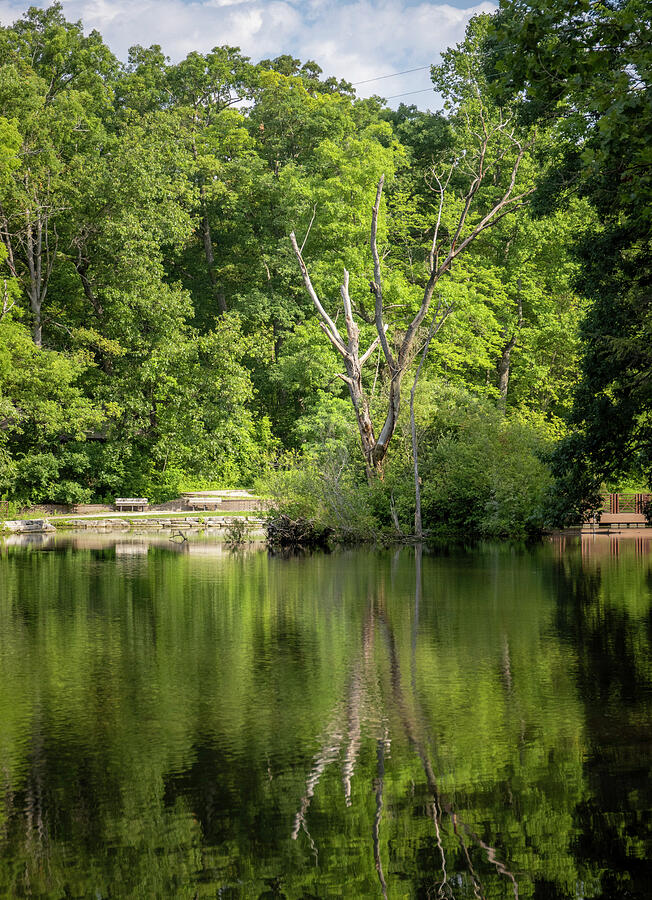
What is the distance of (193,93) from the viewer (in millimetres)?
55281

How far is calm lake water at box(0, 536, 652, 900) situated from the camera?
442 centimetres

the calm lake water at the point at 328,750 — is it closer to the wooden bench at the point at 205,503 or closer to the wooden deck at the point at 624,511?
the wooden deck at the point at 624,511

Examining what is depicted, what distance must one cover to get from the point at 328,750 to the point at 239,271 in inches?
1984

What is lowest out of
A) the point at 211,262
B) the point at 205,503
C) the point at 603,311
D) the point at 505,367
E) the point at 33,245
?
the point at 205,503

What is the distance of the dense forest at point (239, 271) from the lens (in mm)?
41344

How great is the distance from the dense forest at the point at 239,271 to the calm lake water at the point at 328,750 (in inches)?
Result: 750

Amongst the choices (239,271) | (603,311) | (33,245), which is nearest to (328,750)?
(603,311)

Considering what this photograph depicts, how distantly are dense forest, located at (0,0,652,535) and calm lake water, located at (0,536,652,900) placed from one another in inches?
750

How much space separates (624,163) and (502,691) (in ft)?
26.8

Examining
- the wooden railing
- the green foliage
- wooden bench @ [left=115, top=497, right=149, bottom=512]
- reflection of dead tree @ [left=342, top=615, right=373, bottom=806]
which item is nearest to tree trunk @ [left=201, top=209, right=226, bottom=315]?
wooden bench @ [left=115, top=497, right=149, bottom=512]

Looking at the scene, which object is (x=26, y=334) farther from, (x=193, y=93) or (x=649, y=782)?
(x=649, y=782)

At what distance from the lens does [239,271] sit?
55.1 meters

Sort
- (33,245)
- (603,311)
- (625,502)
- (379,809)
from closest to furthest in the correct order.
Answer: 1. (379,809)
2. (603,311)
3. (625,502)
4. (33,245)

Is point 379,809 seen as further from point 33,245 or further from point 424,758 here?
point 33,245
